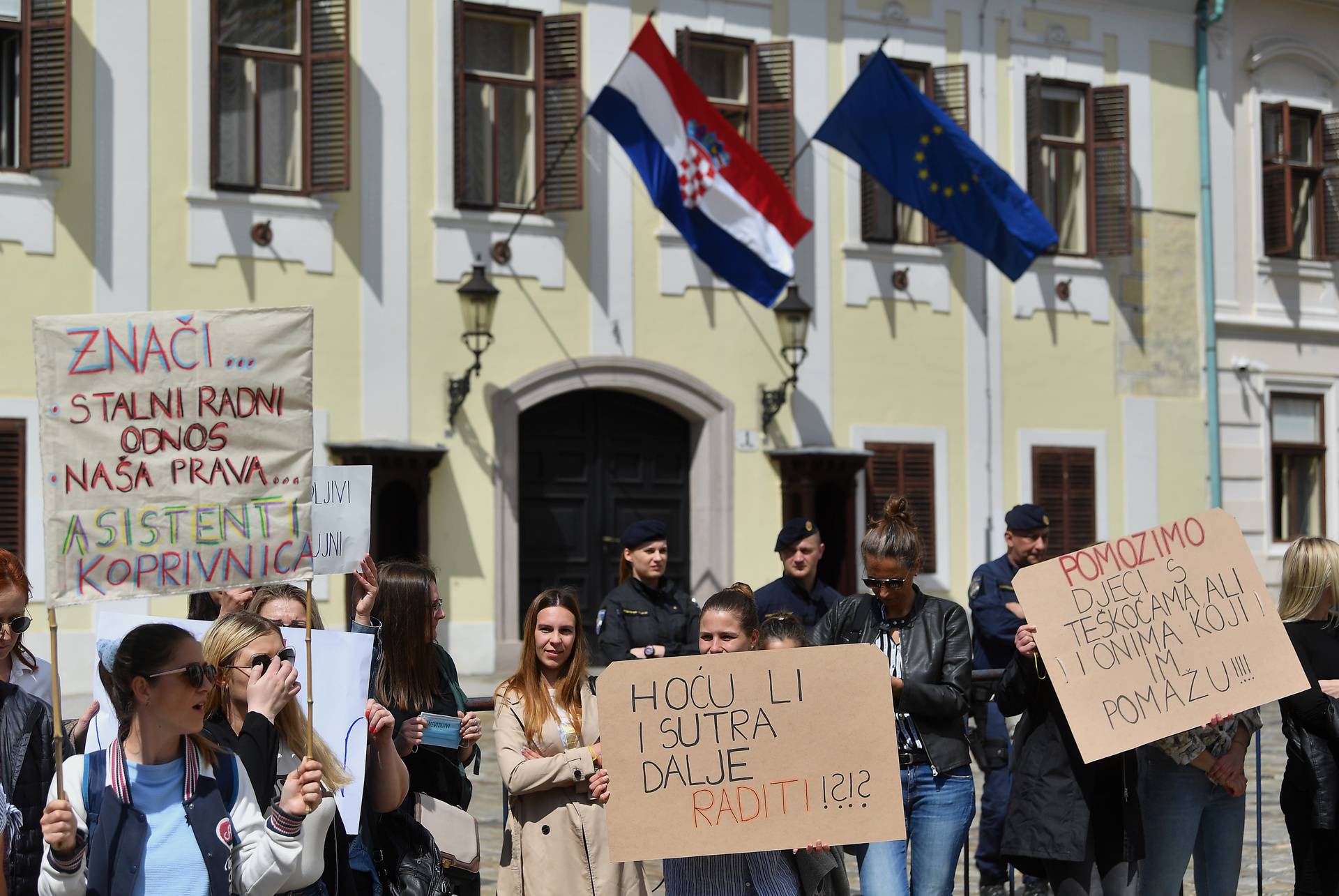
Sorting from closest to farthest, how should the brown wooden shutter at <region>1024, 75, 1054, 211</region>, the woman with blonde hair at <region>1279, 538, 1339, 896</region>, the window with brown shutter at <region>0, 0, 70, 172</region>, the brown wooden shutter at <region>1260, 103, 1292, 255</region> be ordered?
1. the woman with blonde hair at <region>1279, 538, 1339, 896</region>
2. the window with brown shutter at <region>0, 0, 70, 172</region>
3. the brown wooden shutter at <region>1024, 75, 1054, 211</region>
4. the brown wooden shutter at <region>1260, 103, 1292, 255</region>

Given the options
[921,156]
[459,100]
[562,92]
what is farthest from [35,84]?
[921,156]

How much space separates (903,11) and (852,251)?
2.61 m

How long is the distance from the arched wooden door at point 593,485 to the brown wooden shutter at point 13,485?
4413mm

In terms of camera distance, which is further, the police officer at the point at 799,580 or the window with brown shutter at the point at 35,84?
the window with brown shutter at the point at 35,84

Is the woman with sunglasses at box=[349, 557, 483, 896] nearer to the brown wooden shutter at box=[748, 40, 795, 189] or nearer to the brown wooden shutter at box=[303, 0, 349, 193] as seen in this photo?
the brown wooden shutter at box=[303, 0, 349, 193]

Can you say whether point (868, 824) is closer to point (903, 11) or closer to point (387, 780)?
point (387, 780)

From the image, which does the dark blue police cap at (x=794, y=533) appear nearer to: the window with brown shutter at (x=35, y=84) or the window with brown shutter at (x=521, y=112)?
the window with brown shutter at (x=521, y=112)

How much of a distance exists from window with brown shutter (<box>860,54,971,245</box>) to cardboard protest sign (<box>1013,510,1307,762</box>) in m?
11.5

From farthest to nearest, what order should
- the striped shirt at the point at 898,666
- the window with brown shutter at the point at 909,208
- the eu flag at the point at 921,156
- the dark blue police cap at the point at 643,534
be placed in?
1. the window with brown shutter at the point at 909,208
2. the eu flag at the point at 921,156
3. the dark blue police cap at the point at 643,534
4. the striped shirt at the point at 898,666

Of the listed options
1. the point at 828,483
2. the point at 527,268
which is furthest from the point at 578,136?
the point at 828,483

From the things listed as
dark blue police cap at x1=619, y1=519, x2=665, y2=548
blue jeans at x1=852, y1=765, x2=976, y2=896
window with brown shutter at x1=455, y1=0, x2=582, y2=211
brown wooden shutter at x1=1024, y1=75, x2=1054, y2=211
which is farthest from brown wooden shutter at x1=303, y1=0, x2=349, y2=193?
blue jeans at x1=852, y1=765, x2=976, y2=896

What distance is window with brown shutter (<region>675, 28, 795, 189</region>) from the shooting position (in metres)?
16.4

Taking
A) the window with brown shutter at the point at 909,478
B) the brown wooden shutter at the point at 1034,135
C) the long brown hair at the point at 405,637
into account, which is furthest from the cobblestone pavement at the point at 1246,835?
the brown wooden shutter at the point at 1034,135

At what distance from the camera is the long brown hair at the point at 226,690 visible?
4500 millimetres
